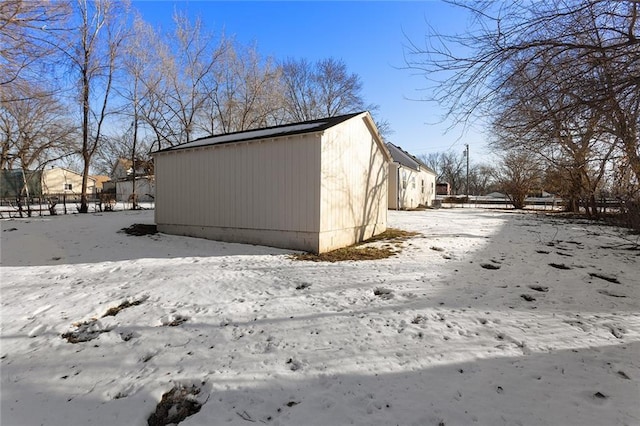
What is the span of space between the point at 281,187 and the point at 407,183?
17.2m

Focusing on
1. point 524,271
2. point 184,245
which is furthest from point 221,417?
point 184,245

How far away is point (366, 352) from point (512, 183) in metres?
27.0

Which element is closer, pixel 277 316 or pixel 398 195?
pixel 277 316

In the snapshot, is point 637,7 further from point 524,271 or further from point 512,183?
point 512,183

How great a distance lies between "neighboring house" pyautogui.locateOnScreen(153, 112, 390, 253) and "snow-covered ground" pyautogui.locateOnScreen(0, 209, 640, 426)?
158cm

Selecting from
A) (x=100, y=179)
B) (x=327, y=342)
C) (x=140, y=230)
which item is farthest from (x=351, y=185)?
(x=100, y=179)

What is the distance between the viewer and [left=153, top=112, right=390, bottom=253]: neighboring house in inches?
289

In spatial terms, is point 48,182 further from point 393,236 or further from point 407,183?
point 393,236

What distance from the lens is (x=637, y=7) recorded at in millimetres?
4320

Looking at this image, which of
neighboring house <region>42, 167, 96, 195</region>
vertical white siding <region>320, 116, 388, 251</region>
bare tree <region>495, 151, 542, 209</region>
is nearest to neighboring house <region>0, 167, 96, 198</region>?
neighboring house <region>42, 167, 96, 195</region>

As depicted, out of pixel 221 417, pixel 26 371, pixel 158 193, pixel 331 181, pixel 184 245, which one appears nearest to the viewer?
pixel 221 417

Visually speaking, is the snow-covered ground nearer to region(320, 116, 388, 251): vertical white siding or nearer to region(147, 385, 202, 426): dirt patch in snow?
region(147, 385, 202, 426): dirt patch in snow

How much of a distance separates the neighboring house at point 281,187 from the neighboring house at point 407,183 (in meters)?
11.2

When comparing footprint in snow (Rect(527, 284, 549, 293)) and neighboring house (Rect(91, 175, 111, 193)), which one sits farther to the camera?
neighboring house (Rect(91, 175, 111, 193))
